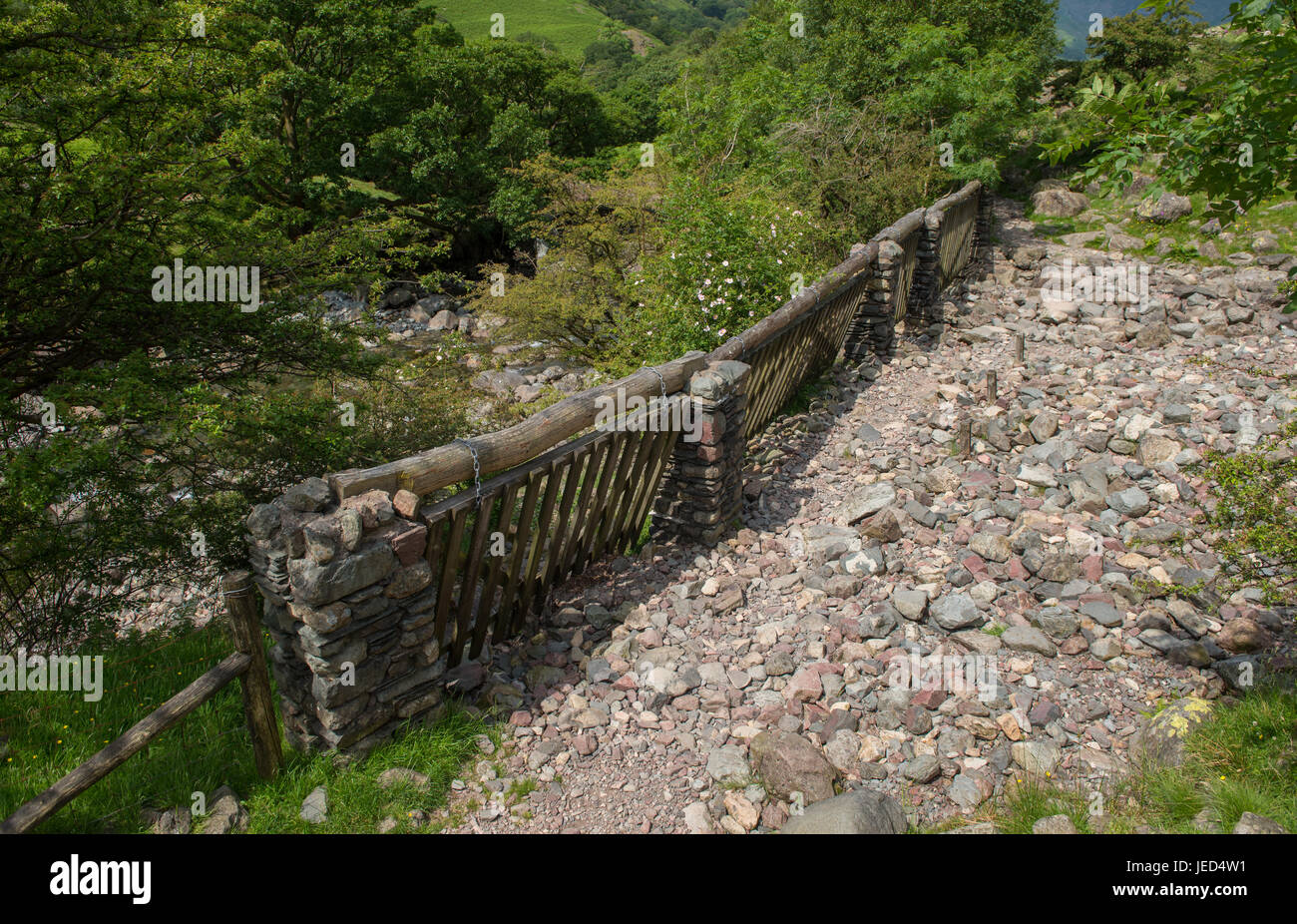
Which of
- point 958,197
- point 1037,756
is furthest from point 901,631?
point 958,197

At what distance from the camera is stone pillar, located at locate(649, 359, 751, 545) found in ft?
21.4

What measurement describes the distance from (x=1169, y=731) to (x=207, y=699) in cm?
517

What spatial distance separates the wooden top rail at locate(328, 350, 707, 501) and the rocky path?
4.91 feet

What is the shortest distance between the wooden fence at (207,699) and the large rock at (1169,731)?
188 inches

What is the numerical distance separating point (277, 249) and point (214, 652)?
3.74 metres

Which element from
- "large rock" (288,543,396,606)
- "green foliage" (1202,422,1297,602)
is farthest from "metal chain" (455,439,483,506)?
"green foliage" (1202,422,1297,602)

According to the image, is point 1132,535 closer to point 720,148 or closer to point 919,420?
point 919,420

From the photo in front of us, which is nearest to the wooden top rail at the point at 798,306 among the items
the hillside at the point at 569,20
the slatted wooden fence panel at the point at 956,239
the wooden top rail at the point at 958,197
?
the wooden top rail at the point at 958,197

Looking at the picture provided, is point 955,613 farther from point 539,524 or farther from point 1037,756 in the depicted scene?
point 539,524

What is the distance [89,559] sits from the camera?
224 inches

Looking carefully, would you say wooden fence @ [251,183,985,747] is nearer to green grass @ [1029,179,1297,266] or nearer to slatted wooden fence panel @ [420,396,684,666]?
slatted wooden fence panel @ [420,396,684,666]

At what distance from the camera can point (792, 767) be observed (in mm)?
4223

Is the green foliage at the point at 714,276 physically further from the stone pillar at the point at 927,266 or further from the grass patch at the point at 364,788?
the grass patch at the point at 364,788

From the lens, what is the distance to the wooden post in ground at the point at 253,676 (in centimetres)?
386
